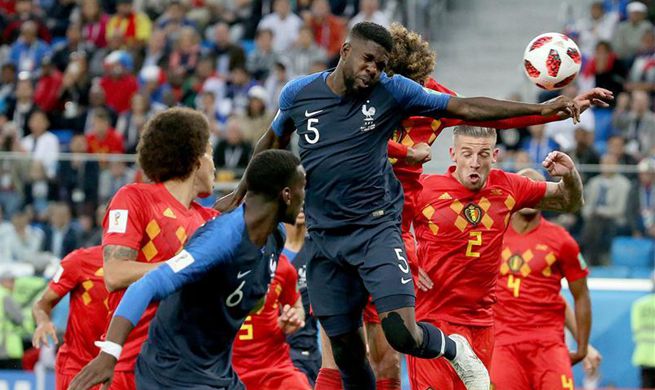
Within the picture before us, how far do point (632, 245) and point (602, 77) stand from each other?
13.9ft

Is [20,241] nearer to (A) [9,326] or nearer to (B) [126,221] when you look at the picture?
(A) [9,326]

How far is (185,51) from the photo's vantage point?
21.0 m

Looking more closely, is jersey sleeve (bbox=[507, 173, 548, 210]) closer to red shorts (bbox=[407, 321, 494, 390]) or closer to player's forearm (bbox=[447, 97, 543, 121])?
red shorts (bbox=[407, 321, 494, 390])

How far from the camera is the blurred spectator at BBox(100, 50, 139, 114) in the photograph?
66.2 feet

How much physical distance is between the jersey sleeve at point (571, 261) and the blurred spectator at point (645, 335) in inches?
152

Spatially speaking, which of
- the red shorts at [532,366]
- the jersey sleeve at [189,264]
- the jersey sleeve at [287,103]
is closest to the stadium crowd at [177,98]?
the red shorts at [532,366]

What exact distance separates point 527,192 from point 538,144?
7.69m

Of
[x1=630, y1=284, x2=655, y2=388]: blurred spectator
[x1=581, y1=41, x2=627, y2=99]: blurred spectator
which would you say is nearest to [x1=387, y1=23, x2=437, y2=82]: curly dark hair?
[x1=630, y1=284, x2=655, y2=388]: blurred spectator

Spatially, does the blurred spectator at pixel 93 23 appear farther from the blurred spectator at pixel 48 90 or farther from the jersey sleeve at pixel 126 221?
the jersey sleeve at pixel 126 221

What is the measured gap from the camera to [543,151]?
16375mm

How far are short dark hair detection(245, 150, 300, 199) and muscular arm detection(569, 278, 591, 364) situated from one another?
4.62 meters

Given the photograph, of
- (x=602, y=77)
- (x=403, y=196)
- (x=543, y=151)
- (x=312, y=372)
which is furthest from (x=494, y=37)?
(x=403, y=196)

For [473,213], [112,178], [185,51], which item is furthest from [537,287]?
[185,51]

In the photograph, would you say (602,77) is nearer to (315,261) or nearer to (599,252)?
(599,252)
